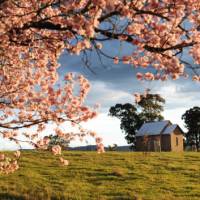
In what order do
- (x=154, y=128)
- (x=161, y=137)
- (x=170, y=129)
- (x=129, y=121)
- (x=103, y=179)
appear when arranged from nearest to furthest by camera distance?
(x=103, y=179) → (x=161, y=137) → (x=170, y=129) → (x=154, y=128) → (x=129, y=121)

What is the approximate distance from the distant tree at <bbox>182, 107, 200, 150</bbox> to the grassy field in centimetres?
7106

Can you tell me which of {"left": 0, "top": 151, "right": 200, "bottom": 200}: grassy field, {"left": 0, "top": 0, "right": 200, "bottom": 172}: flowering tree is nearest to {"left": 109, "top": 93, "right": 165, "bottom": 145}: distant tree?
{"left": 0, "top": 151, "right": 200, "bottom": 200}: grassy field

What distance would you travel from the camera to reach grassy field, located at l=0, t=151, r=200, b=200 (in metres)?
31.8

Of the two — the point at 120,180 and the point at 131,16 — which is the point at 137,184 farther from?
the point at 131,16

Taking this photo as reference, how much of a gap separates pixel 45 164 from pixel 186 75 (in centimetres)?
3309

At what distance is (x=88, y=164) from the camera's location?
45375 millimetres

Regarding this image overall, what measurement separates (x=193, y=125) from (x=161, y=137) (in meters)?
31.0

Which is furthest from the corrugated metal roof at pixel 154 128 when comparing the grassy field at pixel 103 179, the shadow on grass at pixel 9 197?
the shadow on grass at pixel 9 197

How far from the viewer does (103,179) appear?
37.3 metres

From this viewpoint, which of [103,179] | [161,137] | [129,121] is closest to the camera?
[103,179]

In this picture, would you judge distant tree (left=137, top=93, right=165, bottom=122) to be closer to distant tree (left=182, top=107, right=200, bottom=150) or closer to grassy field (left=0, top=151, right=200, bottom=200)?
distant tree (left=182, top=107, right=200, bottom=150)

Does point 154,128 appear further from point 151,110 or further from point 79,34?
point 79,34

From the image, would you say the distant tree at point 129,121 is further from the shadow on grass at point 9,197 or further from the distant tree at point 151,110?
the shadow on grass at point 9,197

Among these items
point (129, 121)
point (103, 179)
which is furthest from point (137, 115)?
point (103, 179)
